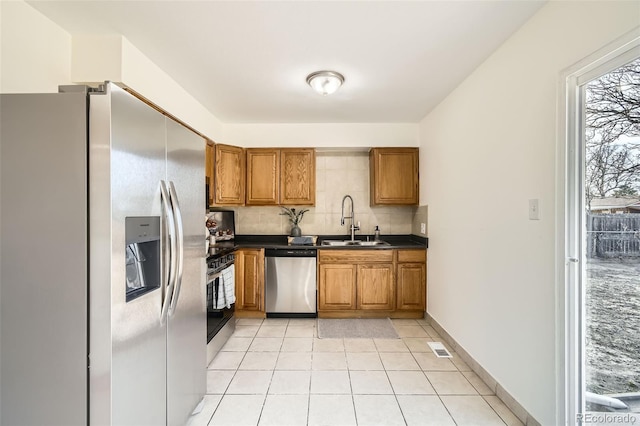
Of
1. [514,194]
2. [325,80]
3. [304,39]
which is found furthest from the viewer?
[325,80]

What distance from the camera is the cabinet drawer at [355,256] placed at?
11.6 ft

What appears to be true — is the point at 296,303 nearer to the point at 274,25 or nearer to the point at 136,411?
the point at 136,411

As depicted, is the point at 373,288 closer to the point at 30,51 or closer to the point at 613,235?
the point at 613,235

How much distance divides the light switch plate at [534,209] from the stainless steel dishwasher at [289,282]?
231 centimetres

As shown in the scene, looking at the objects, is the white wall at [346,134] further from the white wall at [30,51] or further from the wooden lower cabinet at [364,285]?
the white wall at [30,51]

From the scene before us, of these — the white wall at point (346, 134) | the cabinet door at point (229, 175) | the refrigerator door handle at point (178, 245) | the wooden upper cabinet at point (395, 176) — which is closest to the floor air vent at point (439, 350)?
the wooden upper cabinet at point (395, 176)

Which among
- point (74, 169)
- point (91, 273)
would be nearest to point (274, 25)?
point (74, 169)

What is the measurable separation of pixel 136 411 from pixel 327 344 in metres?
1.90

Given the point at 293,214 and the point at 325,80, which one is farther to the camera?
the point at 293,214

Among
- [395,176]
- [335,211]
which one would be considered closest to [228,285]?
[335,211]

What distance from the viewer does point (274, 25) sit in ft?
6.04

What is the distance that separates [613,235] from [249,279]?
3.19 meters

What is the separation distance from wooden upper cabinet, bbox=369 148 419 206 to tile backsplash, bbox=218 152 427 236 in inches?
13.4

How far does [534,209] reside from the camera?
5.53 feet
